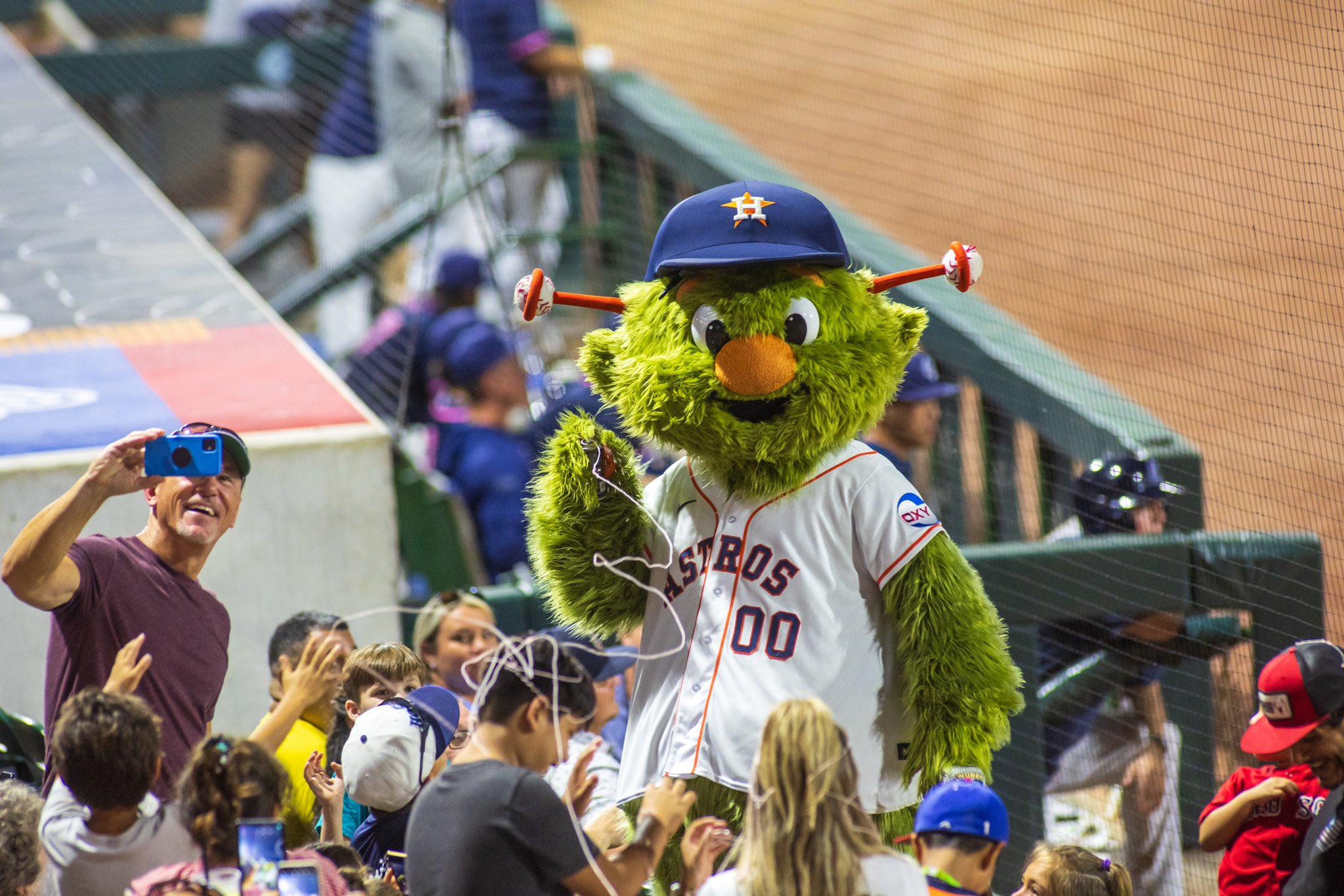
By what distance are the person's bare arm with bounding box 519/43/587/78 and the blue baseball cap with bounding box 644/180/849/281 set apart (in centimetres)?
410

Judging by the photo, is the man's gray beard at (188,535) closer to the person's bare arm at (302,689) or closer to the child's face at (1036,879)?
the person's bare arm at (302,689)

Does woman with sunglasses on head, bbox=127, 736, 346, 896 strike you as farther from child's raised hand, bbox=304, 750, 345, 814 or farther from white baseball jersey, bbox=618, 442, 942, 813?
white baseball jersey, bbox=618, 442, 942, 813

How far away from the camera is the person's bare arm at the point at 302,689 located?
3.19 m

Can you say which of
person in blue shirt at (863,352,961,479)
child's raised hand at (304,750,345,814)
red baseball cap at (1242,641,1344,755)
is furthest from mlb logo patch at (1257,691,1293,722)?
child's raised hand at (304,750,345,814)

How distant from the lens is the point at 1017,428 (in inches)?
239

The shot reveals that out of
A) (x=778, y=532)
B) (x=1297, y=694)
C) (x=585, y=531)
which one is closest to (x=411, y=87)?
(x=585, y=531)

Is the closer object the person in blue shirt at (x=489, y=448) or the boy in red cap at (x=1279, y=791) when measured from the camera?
the boy in red cap at (x=1279, y=791)

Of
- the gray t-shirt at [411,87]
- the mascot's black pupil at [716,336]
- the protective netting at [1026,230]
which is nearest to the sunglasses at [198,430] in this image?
the mascot's black pupil at [716,336]

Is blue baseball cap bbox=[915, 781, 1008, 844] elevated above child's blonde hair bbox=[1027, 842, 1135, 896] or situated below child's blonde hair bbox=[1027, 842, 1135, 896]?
above

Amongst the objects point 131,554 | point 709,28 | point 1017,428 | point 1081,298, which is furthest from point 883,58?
point 131,554

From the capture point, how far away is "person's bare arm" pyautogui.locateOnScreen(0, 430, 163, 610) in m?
3.08

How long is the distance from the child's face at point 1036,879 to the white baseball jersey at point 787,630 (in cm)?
39

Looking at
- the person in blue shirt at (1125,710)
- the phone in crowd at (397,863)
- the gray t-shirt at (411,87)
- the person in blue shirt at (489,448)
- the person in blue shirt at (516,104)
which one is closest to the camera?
the phone in crowd at (397,863)

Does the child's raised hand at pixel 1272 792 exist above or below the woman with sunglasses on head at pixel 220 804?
below
